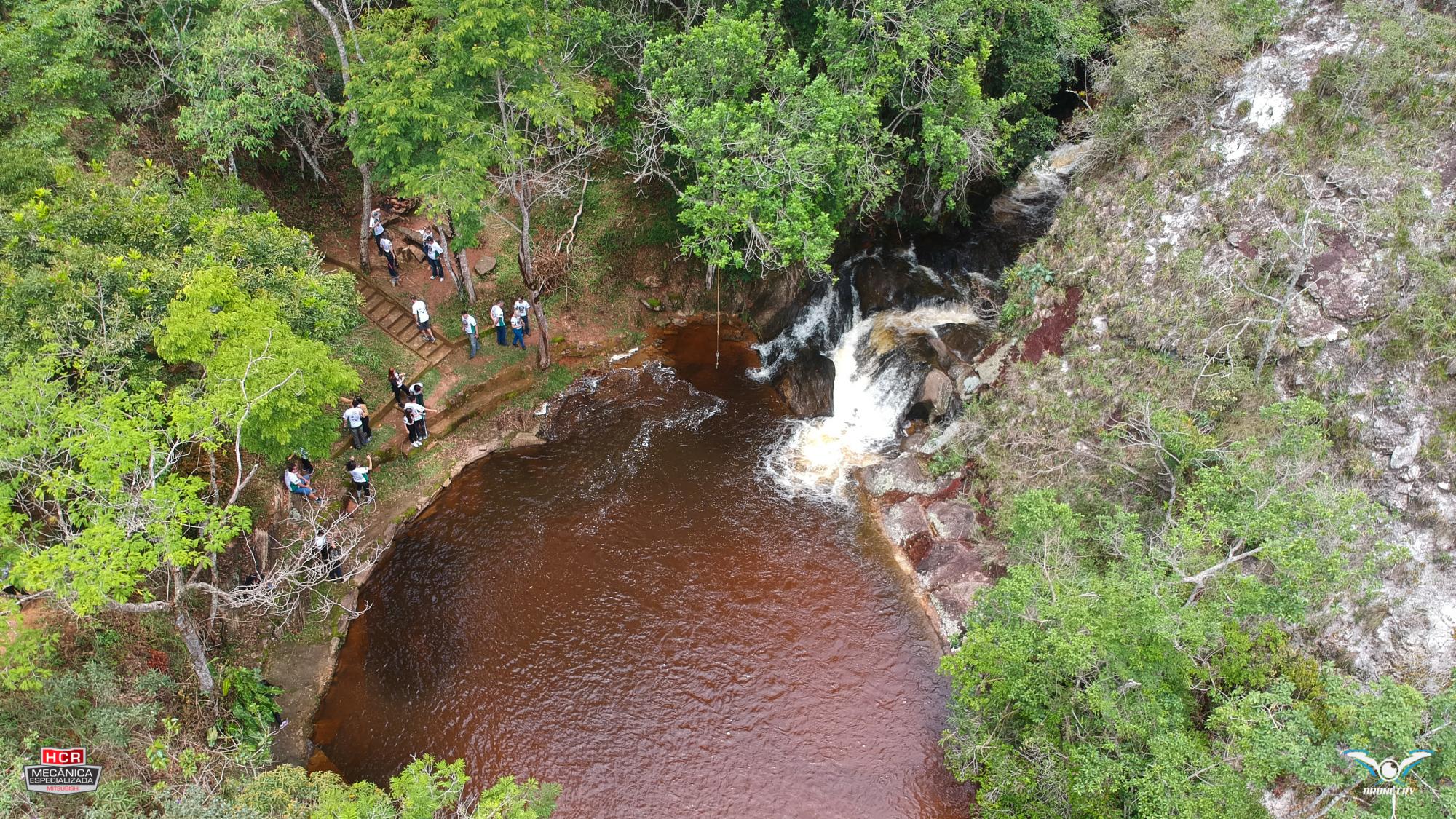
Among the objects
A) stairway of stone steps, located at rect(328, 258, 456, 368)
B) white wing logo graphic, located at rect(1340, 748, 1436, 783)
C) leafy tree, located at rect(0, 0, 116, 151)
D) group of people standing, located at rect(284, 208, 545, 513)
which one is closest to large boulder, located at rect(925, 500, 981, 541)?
white wing logo graphic, located at rect(1340, 748, 1436, 783)

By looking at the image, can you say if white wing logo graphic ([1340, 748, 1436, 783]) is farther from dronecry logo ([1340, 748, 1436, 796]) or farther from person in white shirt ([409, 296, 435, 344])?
person in white shirt ([409, 296, 435, 344])

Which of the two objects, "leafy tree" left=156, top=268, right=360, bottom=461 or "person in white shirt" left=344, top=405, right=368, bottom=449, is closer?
"leafy tree" left=156, top=268, right=360, bottom=461

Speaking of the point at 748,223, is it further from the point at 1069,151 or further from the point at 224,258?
the point at 1069,151

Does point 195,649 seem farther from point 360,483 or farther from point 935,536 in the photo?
point 935,536

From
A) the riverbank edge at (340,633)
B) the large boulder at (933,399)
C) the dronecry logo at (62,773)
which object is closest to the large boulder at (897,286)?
the large boulder at (933,399)

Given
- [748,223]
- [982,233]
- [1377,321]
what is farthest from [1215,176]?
[748,223]

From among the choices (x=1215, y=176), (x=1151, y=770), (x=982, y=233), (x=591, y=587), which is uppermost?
(x=982, y=233)
